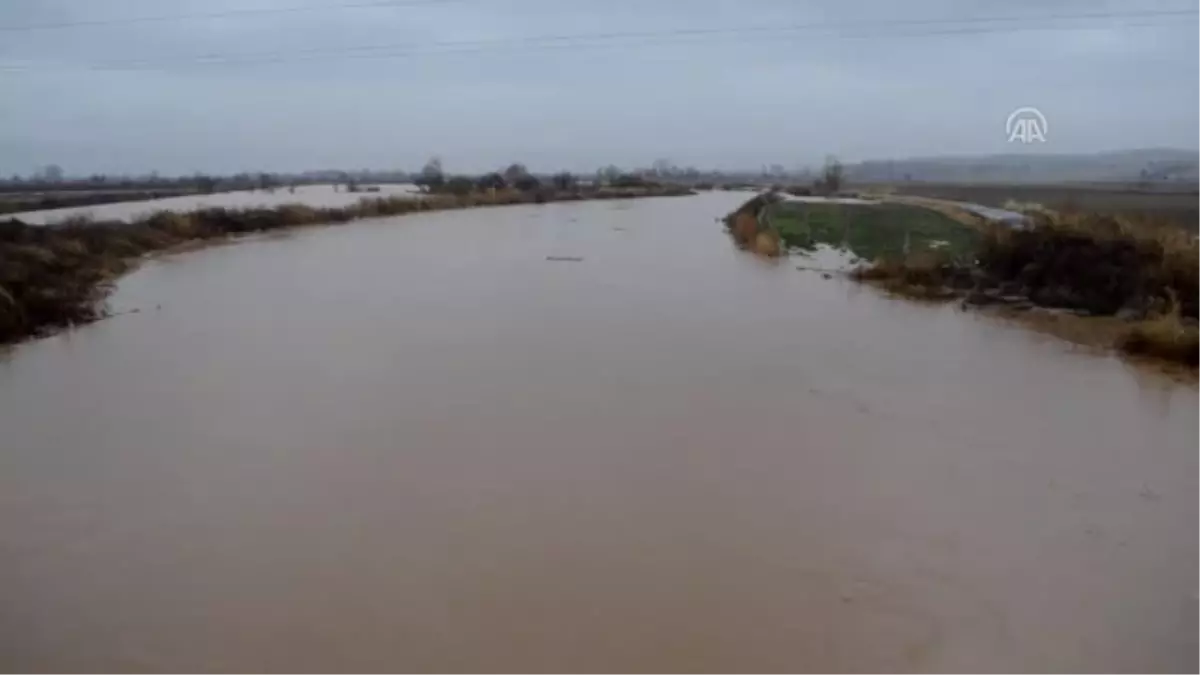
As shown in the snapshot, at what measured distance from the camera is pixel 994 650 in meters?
4.43

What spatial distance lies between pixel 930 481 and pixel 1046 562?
131 centimetres

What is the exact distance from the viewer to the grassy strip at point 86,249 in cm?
1264

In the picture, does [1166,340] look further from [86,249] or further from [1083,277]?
[86,249]

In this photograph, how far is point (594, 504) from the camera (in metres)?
6.24

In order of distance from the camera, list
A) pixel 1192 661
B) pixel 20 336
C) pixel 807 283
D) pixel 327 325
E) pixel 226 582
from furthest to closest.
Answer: pixel 807 283, pixel 327 325, pixel 20 336, pixel 226 582, pixel 1192 661

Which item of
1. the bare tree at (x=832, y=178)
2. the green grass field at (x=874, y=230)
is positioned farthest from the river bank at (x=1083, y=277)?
the bare tree at (x=832, y=178)

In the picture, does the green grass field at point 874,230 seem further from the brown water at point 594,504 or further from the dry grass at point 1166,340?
the brown water at point 594,504

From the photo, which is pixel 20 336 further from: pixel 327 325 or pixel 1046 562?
pixel 1046 562

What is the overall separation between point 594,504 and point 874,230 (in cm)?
2298

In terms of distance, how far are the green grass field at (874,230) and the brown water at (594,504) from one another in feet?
29.0

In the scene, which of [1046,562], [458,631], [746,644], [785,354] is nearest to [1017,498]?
[1046,562]

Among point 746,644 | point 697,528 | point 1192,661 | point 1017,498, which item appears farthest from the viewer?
point 1017,498

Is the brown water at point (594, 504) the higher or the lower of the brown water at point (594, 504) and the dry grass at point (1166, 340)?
the lower

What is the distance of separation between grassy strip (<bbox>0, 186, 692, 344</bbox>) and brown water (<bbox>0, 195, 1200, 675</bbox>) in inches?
38.4
